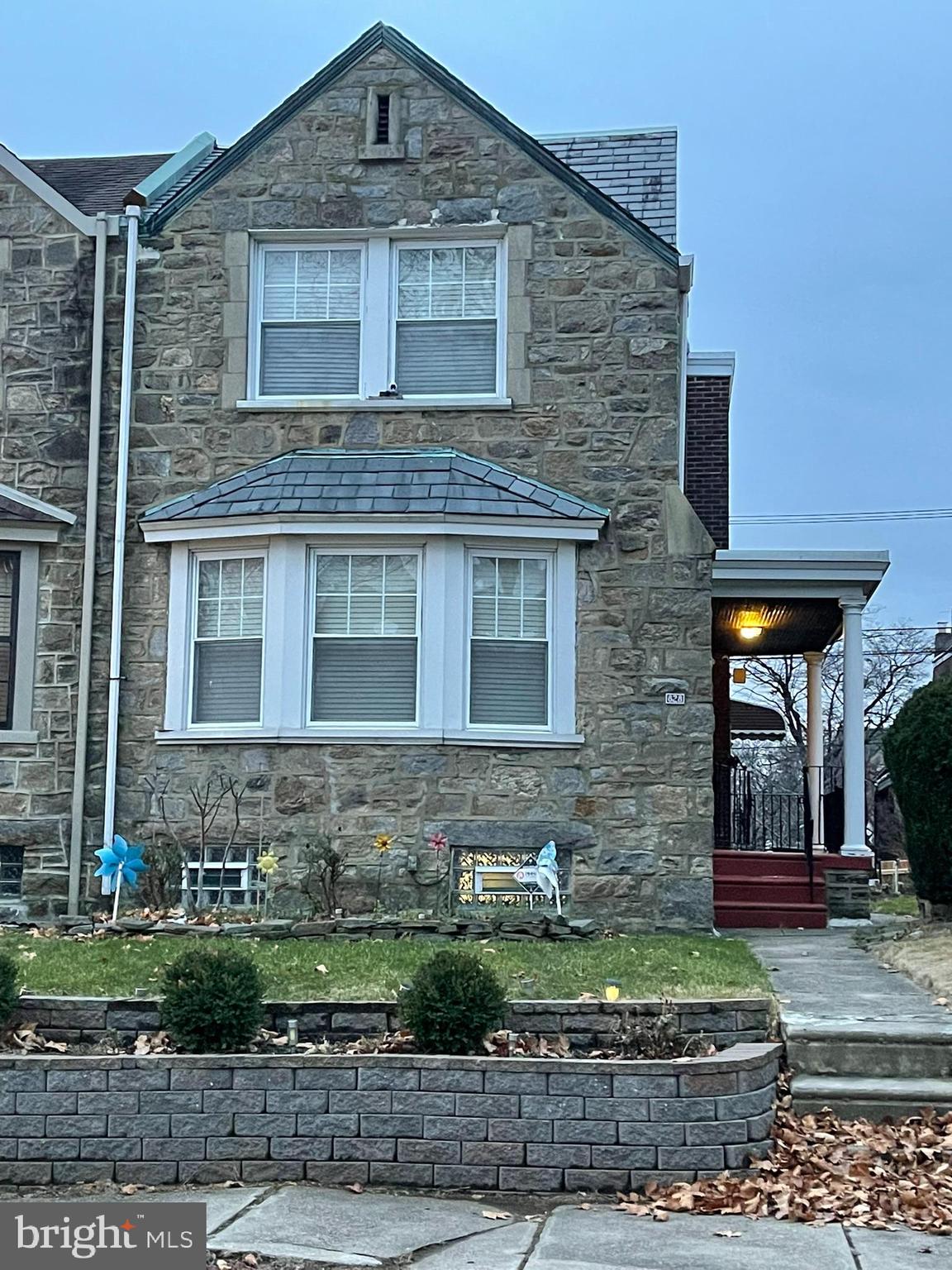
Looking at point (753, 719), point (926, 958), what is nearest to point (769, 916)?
point (926, 958)

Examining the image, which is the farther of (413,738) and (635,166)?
(635,166)

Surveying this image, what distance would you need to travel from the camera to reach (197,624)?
12586 millimetres

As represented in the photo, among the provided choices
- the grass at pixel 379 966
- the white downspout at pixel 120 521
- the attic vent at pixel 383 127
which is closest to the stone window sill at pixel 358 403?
the white downspout at pixel 120 521

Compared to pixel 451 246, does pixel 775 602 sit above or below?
below

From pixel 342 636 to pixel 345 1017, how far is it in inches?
204

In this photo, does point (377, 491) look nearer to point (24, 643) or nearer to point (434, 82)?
point (24, 643)

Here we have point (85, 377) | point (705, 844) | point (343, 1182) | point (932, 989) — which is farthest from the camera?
point (85, 377)

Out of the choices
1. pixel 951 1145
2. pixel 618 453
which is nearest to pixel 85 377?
pixel 618 453

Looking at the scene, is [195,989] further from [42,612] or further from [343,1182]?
[42,612]

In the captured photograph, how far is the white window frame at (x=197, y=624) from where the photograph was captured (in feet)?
40.4

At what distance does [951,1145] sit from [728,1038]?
1195mm

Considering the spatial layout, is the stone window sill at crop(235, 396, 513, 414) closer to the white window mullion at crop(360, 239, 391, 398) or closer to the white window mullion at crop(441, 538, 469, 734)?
the white window mullion at crop(360, 239, 391, 398)

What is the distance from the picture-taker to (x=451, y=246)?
42.2 ft

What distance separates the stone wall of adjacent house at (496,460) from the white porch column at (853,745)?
2305 millimetres
